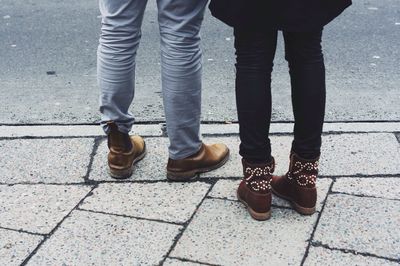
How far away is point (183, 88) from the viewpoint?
9.12 ft

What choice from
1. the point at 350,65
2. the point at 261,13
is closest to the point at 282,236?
the point at 261,13

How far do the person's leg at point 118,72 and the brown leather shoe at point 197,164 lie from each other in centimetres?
21

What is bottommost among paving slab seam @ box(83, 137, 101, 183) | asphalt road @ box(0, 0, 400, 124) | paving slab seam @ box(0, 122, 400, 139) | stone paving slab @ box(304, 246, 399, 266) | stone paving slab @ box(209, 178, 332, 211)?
asphalt road @ box(0, 0, 400, 124)

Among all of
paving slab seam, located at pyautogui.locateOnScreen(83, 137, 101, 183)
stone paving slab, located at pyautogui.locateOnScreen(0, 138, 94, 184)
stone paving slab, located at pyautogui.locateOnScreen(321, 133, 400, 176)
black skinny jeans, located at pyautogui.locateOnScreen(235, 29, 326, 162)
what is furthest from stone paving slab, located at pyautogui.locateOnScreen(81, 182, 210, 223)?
stone paving slab, located at pyautogui.locateOnScreen(321, 133, 400, 176)

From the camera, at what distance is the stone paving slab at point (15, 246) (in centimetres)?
238

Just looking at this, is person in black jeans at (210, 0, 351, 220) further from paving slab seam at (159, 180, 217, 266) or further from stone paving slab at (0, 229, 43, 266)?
stone paving slab at (0, 229, 43, 266)

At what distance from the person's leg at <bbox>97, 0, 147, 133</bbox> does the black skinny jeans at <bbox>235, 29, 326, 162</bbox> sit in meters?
0.51

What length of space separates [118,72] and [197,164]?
55 cm

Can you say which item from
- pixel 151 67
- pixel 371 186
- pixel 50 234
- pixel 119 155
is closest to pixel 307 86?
pixel 371 186

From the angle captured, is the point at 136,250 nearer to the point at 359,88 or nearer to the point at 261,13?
the point at 261,13

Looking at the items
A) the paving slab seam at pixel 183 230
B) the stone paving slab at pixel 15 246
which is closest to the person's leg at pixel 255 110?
the paving slab seam at pixel 183 230

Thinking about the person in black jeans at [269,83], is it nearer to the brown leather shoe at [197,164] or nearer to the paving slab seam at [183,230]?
the paving slab seam at [183,230]

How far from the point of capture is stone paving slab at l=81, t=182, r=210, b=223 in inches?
105

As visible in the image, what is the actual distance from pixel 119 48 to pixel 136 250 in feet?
2.83
